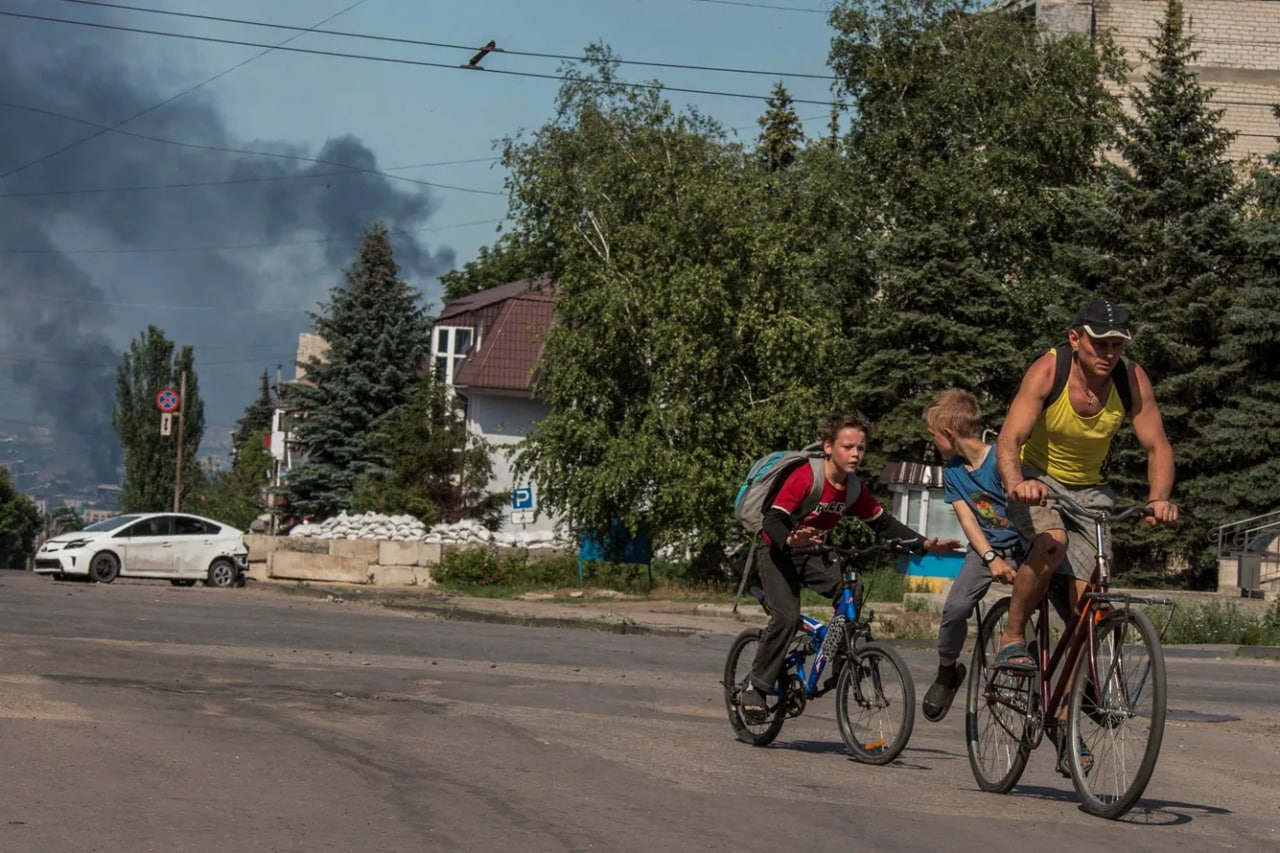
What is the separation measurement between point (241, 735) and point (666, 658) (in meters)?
8.40

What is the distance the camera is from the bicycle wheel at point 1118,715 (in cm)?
657

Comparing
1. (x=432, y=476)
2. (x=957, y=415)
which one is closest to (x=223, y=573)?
(x=432, y=476)

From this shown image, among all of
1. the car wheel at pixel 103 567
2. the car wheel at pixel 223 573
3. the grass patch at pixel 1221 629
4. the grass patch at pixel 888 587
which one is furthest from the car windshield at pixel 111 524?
the grass patch at pixel 1221 629

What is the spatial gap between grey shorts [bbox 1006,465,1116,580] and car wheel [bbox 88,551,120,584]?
30.9 m

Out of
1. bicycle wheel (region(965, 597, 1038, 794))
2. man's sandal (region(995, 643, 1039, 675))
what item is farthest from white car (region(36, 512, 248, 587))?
man's sandal (region(995, 643, 1039, 675))

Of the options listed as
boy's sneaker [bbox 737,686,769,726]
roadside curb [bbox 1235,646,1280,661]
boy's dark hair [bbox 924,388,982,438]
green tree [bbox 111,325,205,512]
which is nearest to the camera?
boy's dark hair [bbox 924,388,982,438]

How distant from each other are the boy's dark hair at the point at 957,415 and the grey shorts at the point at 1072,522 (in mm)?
979

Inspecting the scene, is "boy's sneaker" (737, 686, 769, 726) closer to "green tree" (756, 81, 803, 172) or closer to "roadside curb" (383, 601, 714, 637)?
"roadside curb" (383, 601, 714, 637)

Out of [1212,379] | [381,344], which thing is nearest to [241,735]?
[1212,379]

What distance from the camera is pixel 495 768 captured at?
317 inches

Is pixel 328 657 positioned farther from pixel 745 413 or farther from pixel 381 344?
pixel 381 344

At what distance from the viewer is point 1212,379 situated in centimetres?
3591

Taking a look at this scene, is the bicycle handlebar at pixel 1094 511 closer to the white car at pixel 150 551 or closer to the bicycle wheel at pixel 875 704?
the bicycle wheel at pixel 875 704

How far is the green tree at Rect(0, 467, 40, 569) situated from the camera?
4946 inches
